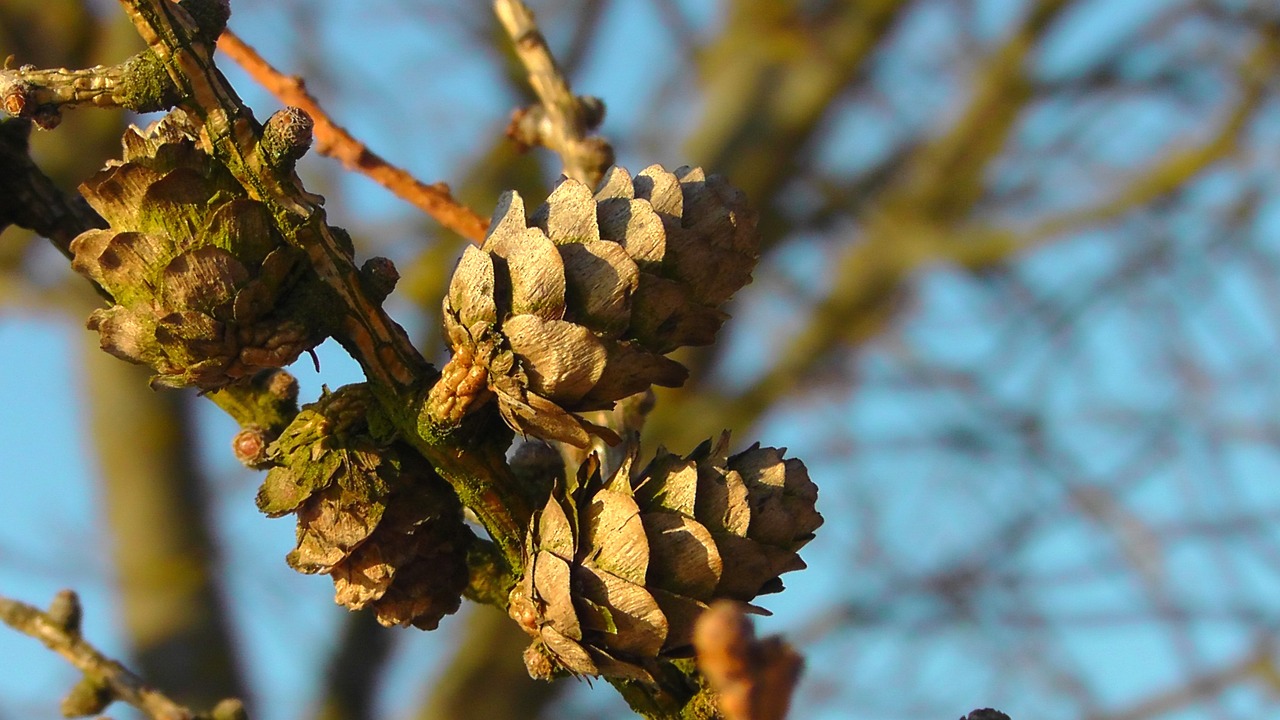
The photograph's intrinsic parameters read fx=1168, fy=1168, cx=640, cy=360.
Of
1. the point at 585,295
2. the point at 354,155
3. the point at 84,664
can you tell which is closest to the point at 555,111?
the point at 354,155

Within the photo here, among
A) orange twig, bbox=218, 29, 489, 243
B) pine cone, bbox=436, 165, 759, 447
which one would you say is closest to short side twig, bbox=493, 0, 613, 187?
orange twig, bbox=218, 29, 489, 243

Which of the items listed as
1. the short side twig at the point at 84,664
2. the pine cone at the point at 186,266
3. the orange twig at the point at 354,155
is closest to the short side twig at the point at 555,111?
the orange twig at the point at 354,155

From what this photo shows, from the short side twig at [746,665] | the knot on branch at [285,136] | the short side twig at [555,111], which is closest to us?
the short side twig at [746,665]

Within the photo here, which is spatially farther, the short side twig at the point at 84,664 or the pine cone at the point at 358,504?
the short side twig at the point at 84,664

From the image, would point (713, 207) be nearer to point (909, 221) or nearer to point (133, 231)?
point (133, 231)

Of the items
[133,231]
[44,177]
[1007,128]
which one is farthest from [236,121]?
[1007,128]

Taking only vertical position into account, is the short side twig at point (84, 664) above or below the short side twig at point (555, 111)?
below

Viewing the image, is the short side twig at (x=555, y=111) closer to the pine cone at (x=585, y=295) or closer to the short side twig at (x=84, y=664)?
the pine cone at (x=585, y=295)

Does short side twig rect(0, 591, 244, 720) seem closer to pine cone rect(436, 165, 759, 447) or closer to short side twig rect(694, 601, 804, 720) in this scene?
pine cone rect(436, 165, 759, 447)
